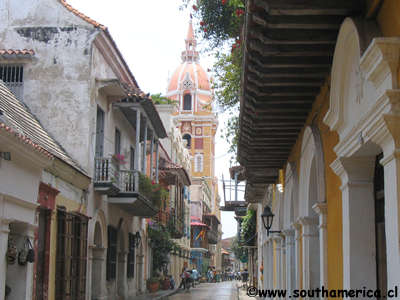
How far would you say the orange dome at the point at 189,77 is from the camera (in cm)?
7682

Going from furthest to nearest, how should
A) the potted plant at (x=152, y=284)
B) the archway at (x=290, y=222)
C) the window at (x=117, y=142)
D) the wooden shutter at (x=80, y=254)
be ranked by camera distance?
1. the potted plant at (x=152, y=284)
2. the window at (x=117, y=142)
3. the wooden shutter at (x=80, y=254)
4. the archway at (x=290, y=222)

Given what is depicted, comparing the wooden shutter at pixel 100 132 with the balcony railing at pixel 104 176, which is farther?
the wooden shutter at pixel 100 132

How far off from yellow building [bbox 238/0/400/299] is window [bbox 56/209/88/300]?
7375 millimetres

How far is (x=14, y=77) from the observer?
17609mm

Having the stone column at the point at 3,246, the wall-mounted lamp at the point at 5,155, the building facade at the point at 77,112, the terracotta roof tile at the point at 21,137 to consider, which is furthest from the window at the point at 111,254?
the wall-mounted lamp at the point at 5,155

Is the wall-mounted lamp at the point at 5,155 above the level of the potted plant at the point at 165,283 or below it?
above

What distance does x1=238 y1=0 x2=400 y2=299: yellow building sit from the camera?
454 cm

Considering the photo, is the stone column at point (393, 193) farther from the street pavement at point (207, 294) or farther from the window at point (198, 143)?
the window at point (198, 143)

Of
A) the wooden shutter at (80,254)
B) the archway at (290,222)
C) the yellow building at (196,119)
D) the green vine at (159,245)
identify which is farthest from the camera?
the yellow building at (196,119)

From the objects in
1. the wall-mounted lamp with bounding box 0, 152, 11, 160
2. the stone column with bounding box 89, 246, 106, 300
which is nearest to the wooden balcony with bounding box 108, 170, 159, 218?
the stone column with bounding box 89, 246, 106, 300

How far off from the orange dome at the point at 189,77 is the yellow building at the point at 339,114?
67998mm

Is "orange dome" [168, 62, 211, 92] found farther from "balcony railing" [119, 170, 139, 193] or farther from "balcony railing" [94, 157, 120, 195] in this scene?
"balcony railing" [94, 157, 120, 195]

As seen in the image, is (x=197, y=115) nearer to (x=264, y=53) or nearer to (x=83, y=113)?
(x=83, y=113)

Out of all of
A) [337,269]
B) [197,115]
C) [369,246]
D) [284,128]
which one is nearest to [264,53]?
[369,246]
